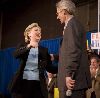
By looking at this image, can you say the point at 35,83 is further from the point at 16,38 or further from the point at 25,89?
the point at 16,38

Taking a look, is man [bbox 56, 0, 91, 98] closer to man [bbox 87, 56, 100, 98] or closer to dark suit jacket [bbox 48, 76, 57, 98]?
man [bbox 87, 56, 100, 98]

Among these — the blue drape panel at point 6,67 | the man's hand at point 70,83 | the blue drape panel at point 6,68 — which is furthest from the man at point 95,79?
the blue drape panel at point 6,68

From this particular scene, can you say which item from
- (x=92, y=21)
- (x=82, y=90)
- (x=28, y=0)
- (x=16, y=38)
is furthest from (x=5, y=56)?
(x=82, y=90)

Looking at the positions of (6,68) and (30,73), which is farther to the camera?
(6,68)

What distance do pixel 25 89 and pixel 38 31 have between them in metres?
0.60

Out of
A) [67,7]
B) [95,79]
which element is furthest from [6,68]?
[67,7]

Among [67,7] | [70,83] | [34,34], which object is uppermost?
[67,7]

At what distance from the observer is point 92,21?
7.66m

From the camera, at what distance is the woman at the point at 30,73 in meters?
3.33

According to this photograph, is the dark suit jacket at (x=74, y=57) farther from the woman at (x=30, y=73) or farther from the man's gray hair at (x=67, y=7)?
the woman at (x=30, y=73)

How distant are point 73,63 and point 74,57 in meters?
0.05

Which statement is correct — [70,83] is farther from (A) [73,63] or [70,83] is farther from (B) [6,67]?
(B) [6,67]

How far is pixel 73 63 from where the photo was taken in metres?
2.62

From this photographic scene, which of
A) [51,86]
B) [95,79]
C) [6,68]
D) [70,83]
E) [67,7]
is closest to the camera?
[70,83]
